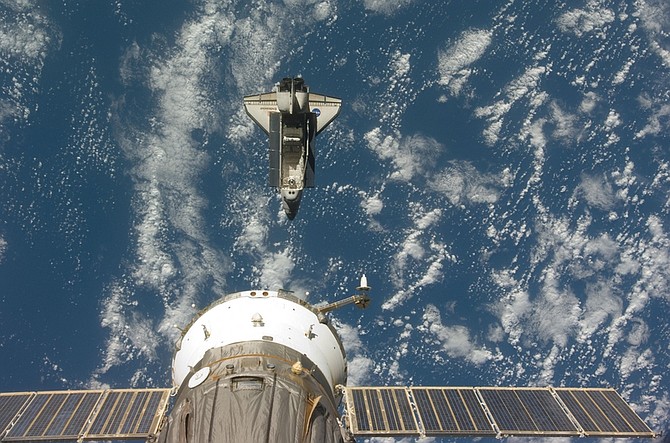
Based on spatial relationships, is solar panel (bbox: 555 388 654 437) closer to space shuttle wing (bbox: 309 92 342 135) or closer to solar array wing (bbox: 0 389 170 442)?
solar array wing (bbox: 0 389 170 442)

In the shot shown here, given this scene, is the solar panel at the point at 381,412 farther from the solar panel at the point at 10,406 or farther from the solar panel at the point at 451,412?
the solar panel at the point at 10,406

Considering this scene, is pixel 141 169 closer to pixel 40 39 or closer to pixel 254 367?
pixel 40 39

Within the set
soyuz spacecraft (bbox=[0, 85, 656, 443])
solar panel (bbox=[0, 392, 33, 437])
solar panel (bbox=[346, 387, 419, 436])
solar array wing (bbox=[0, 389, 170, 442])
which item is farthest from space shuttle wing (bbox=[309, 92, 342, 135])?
solar panel (bbox=[0, 392, 33, 437])

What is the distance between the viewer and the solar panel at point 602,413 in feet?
59.7

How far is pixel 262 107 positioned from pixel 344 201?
10322 millimetres

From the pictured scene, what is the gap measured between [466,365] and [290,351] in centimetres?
2322

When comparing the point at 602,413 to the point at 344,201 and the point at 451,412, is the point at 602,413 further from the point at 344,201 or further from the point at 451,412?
the point at 344,201

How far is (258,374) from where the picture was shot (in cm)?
1380

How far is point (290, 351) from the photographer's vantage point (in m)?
16.0

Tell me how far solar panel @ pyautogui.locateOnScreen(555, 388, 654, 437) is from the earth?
15.0 metres

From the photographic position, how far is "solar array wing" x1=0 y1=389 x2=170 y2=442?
17.4 meters

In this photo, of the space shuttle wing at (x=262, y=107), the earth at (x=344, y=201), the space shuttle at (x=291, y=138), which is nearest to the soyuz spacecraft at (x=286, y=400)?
the space shuttle at (x=291, y=138)

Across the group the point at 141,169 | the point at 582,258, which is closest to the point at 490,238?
the point at 582,258

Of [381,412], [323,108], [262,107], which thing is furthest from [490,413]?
[262,107]
